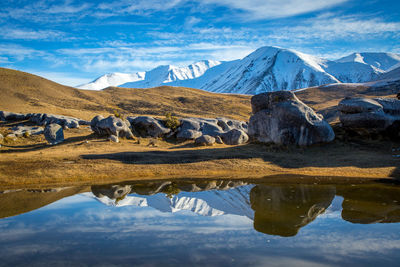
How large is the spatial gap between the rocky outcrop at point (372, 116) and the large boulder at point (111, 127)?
24489 millimetres

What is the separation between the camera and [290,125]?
28438 mm

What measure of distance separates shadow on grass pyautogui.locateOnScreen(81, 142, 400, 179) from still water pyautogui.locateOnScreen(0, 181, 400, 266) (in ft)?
18.2

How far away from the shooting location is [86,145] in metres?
31.2

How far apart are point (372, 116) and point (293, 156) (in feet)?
31.2

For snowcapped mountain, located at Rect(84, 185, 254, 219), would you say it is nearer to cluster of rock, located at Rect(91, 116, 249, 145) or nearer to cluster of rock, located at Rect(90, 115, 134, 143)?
cluster of rock, located at Rect(91, 116, 249, 145)

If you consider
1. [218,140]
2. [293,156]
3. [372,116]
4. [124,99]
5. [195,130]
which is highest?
[124,99]

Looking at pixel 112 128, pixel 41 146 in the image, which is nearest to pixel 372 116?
pixel 112 128

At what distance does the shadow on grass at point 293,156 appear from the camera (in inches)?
967

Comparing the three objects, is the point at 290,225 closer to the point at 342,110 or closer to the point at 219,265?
the point at 219,265

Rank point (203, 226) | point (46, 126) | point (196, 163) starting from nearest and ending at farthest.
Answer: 1. point (203, 226)
2. point (196, 163)
3. point (46, 126)

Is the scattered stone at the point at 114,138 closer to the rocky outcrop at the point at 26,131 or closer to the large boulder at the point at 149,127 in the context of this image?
the large boulder at the point at 149,127

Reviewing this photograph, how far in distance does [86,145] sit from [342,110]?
27460 millimetres

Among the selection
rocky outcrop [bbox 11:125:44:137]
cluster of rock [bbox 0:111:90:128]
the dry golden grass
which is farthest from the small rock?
rocky outcrop [bbox 11:125:44:137]

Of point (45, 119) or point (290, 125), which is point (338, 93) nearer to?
point (290, 125)
